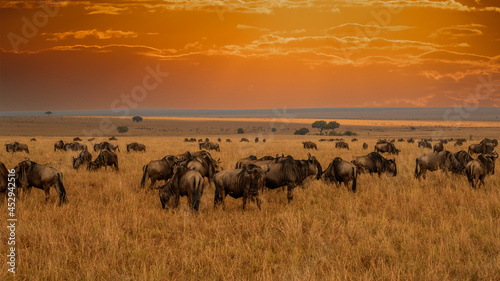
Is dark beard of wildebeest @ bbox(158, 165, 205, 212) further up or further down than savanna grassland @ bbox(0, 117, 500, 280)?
further up

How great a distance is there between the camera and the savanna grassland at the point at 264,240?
17.4ft

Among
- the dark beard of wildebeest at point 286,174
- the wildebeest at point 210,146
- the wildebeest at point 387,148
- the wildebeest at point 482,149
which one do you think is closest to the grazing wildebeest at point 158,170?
the dark beard of wildebeest at point 286,174

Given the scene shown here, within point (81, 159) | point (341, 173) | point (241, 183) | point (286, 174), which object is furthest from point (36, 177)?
point (341, 173)

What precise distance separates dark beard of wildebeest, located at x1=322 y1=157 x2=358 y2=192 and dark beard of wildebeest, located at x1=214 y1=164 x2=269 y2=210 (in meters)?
4.29

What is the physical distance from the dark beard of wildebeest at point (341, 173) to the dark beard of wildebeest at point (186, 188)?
19.0ft

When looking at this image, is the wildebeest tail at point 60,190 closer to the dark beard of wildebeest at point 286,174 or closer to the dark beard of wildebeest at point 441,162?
the dark beard of wildebeest at point 286,174

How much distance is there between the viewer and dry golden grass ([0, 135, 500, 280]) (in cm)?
531

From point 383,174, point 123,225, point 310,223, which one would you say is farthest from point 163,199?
point 383,174

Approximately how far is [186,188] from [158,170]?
12.8ft

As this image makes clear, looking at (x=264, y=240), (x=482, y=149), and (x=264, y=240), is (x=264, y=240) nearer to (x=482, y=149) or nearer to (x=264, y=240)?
(x=264, y=240)

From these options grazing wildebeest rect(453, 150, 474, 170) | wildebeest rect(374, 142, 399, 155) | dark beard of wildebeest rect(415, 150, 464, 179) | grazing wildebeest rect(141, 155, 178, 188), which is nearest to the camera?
grazing wildebeest rect(141, 155, 178, 188)

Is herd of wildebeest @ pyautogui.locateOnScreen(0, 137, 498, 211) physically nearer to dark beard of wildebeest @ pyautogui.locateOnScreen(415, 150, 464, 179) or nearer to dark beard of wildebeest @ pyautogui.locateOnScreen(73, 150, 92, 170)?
dark beard of wildebeest @ pyautogui.locateOnScreen(415, 150, 464, 179)

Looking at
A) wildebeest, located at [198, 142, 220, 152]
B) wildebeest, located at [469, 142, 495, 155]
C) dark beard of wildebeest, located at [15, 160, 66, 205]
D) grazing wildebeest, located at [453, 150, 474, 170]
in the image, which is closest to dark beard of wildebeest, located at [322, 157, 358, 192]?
grazing wildebeest, located at [453, 150, 474, 170]

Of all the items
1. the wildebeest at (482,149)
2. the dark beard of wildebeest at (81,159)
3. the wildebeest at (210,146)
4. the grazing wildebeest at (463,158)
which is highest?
the grazing wildebeest at (463,158)
